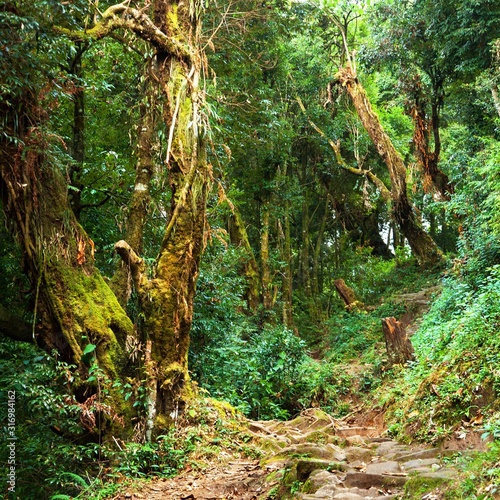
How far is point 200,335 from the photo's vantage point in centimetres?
1007

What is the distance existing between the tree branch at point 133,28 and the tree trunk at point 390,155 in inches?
434

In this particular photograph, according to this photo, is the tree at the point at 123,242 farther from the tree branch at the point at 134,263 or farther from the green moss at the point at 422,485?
the green moss at the point at 422,485

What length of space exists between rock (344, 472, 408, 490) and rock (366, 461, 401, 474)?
8.7 inches

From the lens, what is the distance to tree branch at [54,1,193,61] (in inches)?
274

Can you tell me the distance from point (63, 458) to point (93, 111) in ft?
21.9

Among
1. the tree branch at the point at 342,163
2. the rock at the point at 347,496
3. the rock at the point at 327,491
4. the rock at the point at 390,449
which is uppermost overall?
the tree branch at the point at 342,163

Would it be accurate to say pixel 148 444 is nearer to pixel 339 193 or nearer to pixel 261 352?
pixel 261 352

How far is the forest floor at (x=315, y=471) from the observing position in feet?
14.1

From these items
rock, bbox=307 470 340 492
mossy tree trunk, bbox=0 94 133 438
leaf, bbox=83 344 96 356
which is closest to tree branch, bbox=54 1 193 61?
mossy tree trunk, bbox=0 94 133 438

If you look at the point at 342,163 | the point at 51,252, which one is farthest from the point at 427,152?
the point at 51,252

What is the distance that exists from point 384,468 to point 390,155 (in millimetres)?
14135

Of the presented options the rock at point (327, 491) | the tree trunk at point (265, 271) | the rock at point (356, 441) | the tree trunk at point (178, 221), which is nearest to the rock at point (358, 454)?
the rock at point (356, 441)

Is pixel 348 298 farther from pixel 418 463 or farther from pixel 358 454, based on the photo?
pixel 418 463

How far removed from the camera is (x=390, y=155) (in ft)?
→ 57.9
